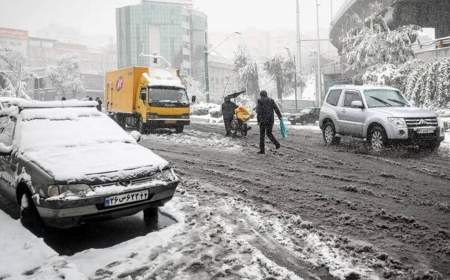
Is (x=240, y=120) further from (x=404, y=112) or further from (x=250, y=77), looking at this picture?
(x=250, y=77)

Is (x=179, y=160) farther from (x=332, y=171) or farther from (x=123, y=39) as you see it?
(x=123, y=39)

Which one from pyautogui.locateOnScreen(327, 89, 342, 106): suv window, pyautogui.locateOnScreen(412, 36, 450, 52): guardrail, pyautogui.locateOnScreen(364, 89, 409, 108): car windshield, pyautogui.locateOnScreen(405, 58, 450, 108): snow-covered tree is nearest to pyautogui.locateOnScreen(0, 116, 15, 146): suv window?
pyautogui.locateOnScreen(364, 89, 409, 108): car windshield

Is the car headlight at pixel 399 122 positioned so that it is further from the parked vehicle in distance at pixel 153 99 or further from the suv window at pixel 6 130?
the parked vehicle in distance at pixel 153 99

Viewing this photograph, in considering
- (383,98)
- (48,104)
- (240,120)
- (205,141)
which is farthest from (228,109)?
(48,104)

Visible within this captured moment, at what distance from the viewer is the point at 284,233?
18.3 ft

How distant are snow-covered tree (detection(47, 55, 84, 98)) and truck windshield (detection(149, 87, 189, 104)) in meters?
73.4

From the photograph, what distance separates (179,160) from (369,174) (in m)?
5.03

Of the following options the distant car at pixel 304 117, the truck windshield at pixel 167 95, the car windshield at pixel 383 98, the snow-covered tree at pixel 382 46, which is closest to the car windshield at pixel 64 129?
the car windshield at pixel 383 98

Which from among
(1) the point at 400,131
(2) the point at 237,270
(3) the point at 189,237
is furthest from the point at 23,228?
(1) the point at 400,131

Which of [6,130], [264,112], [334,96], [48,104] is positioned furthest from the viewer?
[334,96]

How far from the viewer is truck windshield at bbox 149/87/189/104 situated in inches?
776

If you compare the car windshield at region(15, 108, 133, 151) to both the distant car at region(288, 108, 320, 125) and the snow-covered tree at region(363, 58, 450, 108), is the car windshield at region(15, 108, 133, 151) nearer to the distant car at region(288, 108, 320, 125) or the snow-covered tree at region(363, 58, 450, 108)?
the snow-covered tree at region(363, 58, 450, 108)

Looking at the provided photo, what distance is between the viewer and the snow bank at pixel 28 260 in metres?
4.54

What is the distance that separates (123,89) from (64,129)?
52.8 ft
